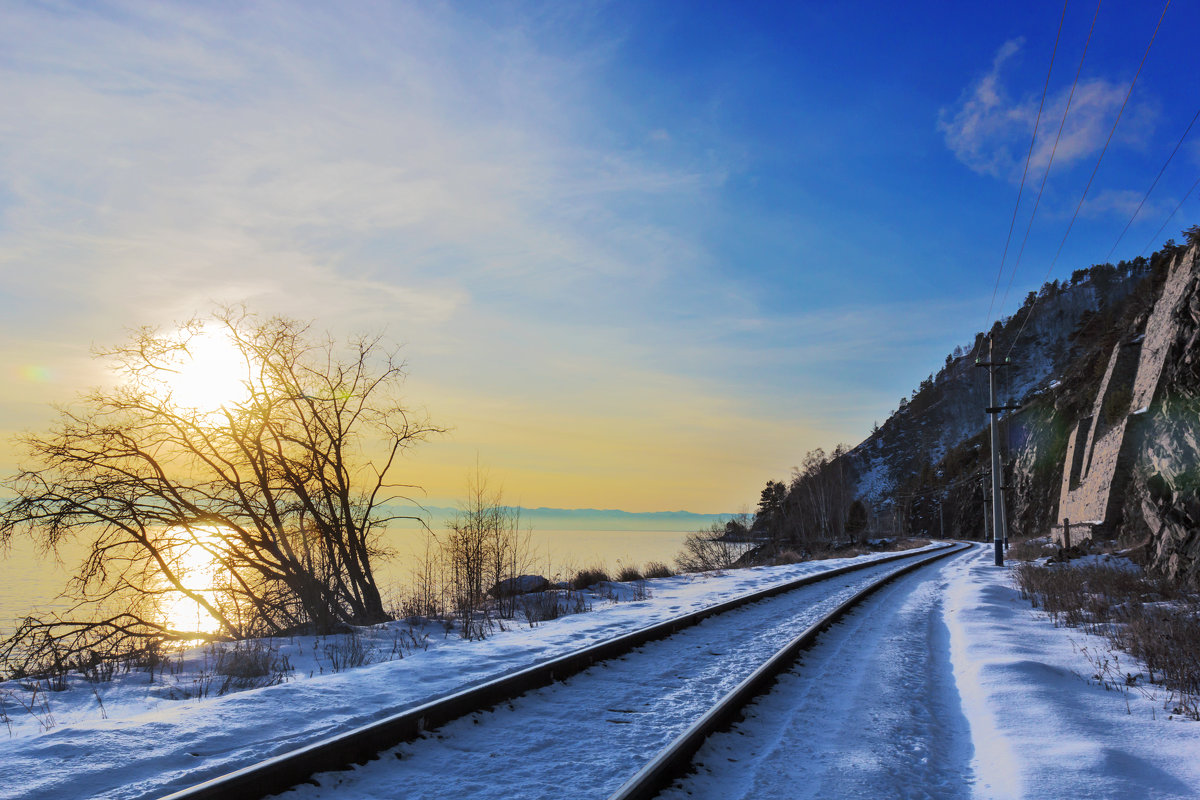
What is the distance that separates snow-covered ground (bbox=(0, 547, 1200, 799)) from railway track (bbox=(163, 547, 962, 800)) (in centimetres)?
7

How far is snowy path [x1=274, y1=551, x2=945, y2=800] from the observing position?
412 centimetres

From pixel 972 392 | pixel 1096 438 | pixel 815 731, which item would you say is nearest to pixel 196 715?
pixel 815 731

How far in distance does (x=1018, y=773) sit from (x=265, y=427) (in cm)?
1599

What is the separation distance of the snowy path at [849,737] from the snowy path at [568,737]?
18.6 inches

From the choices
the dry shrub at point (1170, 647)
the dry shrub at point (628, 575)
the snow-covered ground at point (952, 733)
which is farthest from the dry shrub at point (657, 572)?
the snow-covered ground at point (952, 733)

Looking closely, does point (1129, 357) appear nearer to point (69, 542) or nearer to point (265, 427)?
point (265, 427)

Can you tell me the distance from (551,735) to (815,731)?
7.10ft

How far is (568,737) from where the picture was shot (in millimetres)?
5094

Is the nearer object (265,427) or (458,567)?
(265,427)

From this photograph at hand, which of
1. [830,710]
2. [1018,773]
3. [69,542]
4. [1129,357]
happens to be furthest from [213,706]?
[1129,357]

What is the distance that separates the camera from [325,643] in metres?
11.2

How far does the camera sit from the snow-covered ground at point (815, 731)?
4223 millimetres

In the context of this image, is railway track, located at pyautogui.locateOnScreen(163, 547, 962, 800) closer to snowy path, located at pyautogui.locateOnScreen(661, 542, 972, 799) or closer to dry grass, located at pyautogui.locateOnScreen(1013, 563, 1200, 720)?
snowy path, located at pyautogui.locateOnScreen(661, 542, 972, 799)

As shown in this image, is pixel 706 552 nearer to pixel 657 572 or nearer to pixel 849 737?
pixel 657 572
